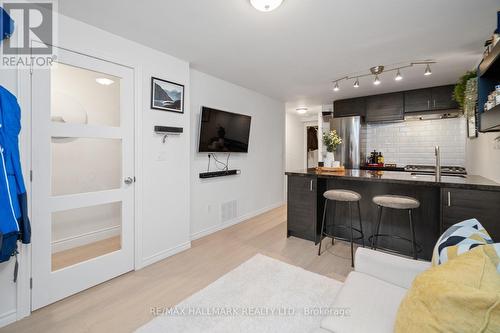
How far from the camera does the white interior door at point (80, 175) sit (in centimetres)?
191

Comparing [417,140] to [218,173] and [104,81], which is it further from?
[104,81]

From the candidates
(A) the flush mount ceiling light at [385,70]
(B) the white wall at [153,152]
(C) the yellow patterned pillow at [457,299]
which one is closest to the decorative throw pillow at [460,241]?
(C) the yellow patterned pillow at [457,299]

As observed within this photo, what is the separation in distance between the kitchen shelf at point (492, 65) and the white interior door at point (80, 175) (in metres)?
2.97

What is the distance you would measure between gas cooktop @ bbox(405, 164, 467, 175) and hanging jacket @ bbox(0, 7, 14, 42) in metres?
5.47

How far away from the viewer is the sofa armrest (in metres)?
1.37

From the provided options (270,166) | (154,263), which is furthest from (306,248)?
(270,166)

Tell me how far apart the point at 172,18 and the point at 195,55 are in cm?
78

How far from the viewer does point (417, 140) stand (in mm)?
4598

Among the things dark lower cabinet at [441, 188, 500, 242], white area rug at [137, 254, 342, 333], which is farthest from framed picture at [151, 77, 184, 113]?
dark lower cabinet at [441, 188, 500, 242]

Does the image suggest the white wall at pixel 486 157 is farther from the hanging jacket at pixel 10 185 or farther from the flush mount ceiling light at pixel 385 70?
the hanging jacket at pixel 10 185

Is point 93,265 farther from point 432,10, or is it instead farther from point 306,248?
point 432,10

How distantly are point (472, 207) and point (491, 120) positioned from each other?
100 centimetres

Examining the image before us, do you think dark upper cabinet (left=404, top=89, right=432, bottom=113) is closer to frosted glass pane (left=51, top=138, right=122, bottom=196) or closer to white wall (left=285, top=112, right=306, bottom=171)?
white wall (left=285, top=112, right=306, bottom=171)

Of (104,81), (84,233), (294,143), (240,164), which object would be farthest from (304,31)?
(294,143)
